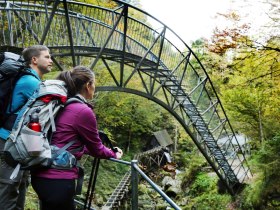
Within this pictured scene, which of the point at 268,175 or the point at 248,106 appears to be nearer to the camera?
the point at 268,175

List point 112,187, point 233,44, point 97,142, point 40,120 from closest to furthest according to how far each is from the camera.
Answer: point 40,120, point 97,142, point 233,44, point 112,187

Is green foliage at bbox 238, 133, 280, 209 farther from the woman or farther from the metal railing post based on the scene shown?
the woman

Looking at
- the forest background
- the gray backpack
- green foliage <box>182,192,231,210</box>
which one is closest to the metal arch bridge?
green foliage <box>182,192,231,210</box>

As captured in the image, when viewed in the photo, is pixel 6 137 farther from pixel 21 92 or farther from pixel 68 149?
pixel 68 149

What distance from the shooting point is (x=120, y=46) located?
832 centimetres

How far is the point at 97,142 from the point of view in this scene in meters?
2.21

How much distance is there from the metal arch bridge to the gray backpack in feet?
10.0

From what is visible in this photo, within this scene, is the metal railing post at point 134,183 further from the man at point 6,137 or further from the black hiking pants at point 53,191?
the man at point 6,137

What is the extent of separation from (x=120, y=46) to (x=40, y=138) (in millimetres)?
6594

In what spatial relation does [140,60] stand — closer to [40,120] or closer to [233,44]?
[233,44]

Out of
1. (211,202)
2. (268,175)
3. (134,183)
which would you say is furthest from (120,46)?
(211,202)

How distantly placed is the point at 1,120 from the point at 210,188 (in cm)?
1213

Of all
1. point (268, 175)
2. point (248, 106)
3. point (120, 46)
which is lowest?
point (268, 175)

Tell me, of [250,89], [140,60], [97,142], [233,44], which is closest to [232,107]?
[250,89]
